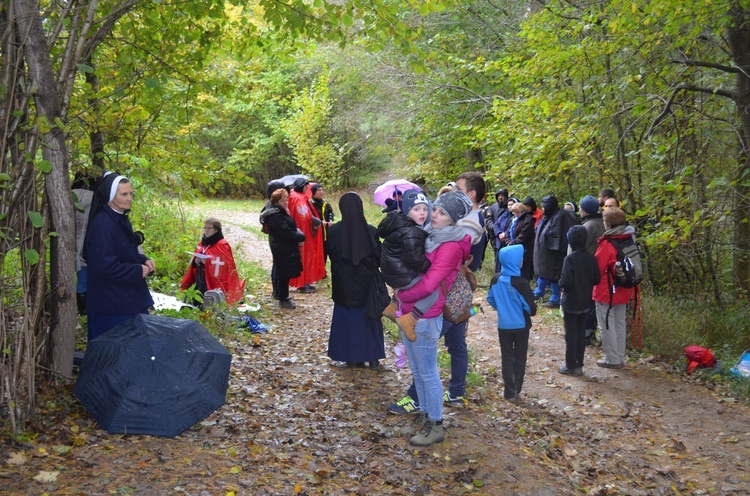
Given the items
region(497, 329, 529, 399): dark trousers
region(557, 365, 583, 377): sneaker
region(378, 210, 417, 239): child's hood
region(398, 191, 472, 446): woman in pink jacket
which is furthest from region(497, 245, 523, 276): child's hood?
region(557, 365, 583, 377): sneaker

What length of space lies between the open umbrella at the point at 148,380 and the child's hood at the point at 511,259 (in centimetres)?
302

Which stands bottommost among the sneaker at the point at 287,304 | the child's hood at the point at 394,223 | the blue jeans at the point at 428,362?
the sneaker at the point at 287,304

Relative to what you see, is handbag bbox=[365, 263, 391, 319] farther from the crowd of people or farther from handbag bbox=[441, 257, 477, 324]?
handbag bbox=[441, 257, 477, 324]

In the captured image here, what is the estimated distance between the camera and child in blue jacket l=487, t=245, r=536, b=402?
651 cm

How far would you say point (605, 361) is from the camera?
8.65 m

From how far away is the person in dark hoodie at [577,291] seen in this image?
796 cm

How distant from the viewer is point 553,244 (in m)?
11.1

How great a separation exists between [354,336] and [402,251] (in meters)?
2.17

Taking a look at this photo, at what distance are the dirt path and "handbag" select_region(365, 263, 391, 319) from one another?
2.53ft

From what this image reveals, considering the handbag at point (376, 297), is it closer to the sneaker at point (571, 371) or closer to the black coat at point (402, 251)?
the black coat at point (402, 251)

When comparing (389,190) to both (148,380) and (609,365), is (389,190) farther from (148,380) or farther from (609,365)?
(609,365)

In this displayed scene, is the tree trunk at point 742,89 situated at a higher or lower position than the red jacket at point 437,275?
higher

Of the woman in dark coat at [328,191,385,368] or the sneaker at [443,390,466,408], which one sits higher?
the woman in dark coat at [328,191,385,368]

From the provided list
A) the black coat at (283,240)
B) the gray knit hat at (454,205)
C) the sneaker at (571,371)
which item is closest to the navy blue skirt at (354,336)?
the gray knit hat at (454,205)
